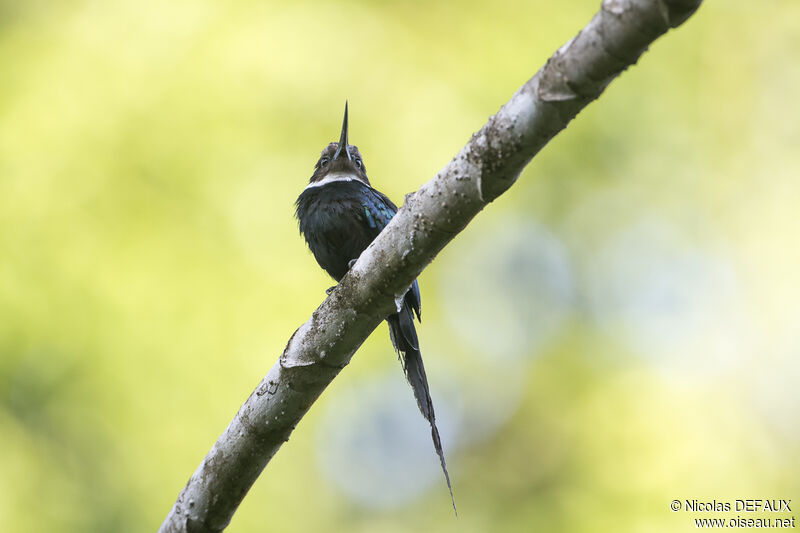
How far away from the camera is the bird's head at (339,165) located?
4332mm

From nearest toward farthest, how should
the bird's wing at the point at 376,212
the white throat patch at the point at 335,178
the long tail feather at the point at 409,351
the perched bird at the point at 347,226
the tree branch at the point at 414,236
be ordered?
the tree branch at the point at 414,236 < the long tail feather at the point at 409,351 < the perched bird at the point at 347,226 < the bird's wing at the point at 376,212 < the white throat patch at the point at 335,178

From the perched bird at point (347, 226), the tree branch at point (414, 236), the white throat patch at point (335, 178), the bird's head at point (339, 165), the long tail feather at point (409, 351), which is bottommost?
the tree branch at point (414, 236)

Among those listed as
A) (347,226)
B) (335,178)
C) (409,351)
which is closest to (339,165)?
(335,178)

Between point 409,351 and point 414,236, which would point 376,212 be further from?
point 414,236

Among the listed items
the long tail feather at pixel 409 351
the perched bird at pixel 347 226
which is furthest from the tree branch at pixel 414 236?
the perched bird at pixel 347 226

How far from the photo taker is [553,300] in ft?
20.3

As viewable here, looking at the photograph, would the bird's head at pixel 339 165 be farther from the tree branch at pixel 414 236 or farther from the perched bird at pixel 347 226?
the tree branch at pixel 414 236

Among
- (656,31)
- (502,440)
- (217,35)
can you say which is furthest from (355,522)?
(656,31)

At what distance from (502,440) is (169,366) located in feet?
8.72

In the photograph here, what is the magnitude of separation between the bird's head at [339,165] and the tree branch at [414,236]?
1949 millimetres

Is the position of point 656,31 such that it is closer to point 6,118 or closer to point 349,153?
point 349,153

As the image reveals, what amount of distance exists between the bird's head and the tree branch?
1.95 meters

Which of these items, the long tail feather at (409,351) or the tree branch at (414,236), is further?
the long tail feather at (409,351)

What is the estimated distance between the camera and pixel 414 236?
7.21 feet
